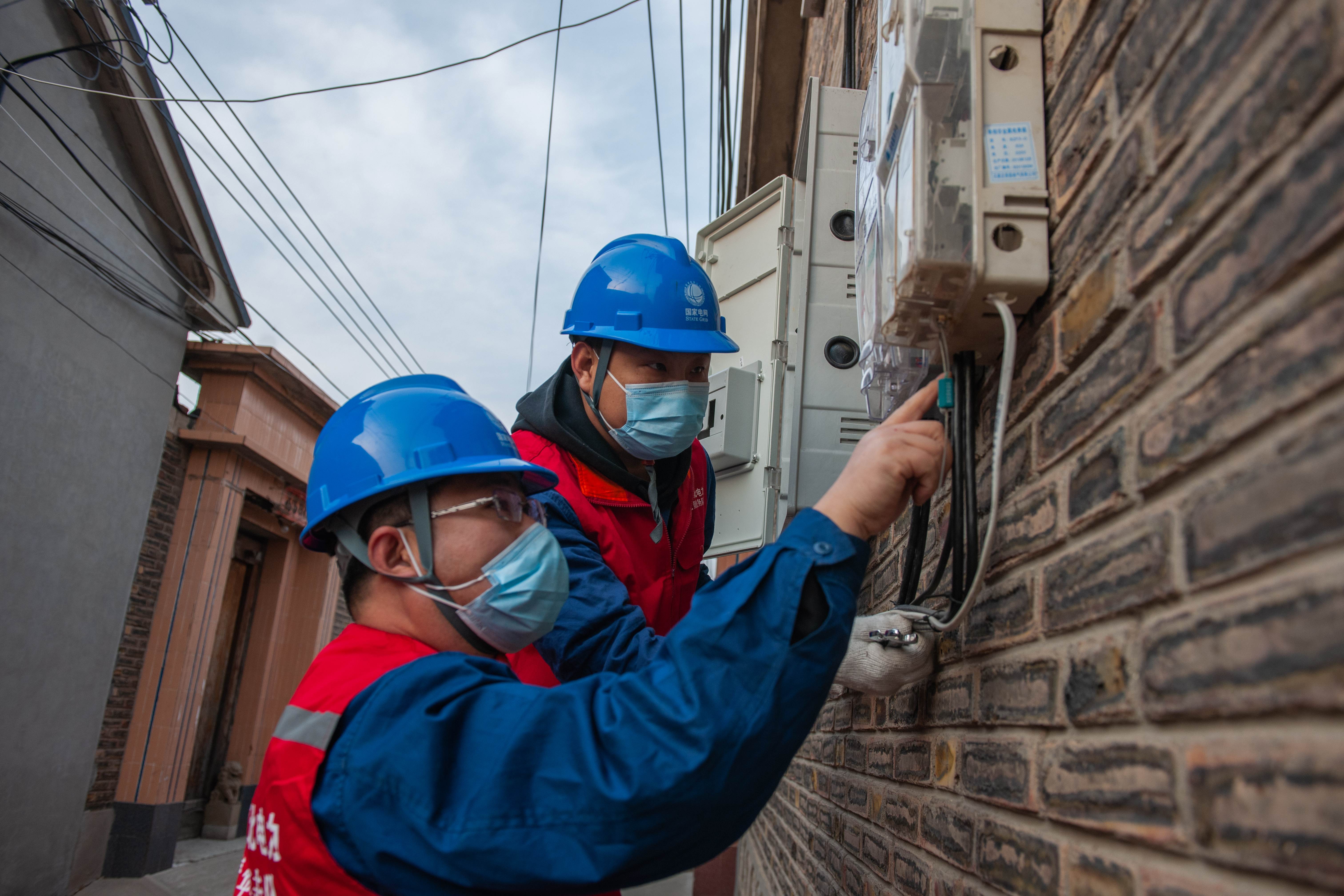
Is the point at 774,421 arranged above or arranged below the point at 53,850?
above

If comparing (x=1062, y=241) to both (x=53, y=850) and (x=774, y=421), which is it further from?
(x=53, y=850)

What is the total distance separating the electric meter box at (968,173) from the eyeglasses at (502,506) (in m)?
0.81

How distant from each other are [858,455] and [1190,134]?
67cm

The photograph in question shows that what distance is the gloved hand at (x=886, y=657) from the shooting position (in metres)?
1.63

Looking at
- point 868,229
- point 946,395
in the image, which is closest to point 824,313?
point 868,229

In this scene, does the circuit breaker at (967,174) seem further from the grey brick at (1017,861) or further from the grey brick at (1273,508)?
the grey brick at (1017,861)

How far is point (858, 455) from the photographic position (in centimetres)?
142

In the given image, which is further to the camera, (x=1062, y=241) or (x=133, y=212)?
(x=133, y=212)

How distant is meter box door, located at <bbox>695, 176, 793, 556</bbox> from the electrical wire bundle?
155 centimetres

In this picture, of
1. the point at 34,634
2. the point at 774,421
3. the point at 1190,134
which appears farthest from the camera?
the point at 34,634

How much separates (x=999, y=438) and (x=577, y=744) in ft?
2.55

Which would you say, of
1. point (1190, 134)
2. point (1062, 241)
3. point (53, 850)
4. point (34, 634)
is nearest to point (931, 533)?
point (1062, 241)

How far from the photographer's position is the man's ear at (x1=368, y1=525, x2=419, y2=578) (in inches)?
64.9

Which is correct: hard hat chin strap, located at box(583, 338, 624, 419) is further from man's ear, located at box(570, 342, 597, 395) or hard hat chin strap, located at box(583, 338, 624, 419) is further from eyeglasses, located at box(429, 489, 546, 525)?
eyeglasses, located at box(429, 489, 546, 525)
